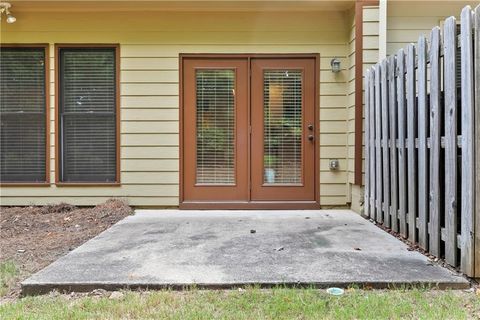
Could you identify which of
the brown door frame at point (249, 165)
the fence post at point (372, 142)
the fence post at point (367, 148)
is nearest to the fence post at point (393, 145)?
the fence post at point (372, 142)

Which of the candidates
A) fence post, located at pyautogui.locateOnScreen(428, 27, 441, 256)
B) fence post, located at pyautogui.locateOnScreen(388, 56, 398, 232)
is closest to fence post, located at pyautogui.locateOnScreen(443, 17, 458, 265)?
fence post, located at pyautogui.locateOnScreen(428, 27, 441, 256)

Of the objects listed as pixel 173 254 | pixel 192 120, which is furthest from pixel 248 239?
pixel 192 120

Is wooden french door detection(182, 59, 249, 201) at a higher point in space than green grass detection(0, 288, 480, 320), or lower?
higher

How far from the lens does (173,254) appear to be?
316cm

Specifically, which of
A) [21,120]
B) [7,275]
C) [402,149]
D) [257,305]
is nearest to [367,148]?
[402,149]

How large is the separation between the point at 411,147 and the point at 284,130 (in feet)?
6.75

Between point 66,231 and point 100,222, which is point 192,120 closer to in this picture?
point 100,222

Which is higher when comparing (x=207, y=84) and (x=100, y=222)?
(x=207, y=84)

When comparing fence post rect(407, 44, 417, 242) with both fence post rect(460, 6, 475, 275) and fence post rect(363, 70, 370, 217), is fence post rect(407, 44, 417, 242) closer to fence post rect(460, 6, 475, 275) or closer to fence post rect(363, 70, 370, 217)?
fence post rect(460, 6, 475, 275)

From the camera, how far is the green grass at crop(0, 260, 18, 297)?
2.55 m

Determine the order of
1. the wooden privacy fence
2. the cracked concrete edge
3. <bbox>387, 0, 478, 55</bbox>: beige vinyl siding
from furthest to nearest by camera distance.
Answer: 1. <bbox>387, 0, 478, 55</bbox>: beige vinyl siding
2. the wooden privacy fence
3. the cracked concrete edge

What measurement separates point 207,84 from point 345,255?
10.0 ft

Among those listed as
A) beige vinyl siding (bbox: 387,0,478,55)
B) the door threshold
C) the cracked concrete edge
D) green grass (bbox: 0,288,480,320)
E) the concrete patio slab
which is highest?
beige vinyl siding (bbox: 387,0,478,55)

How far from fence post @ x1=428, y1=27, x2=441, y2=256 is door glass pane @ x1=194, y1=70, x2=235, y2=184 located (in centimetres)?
270
